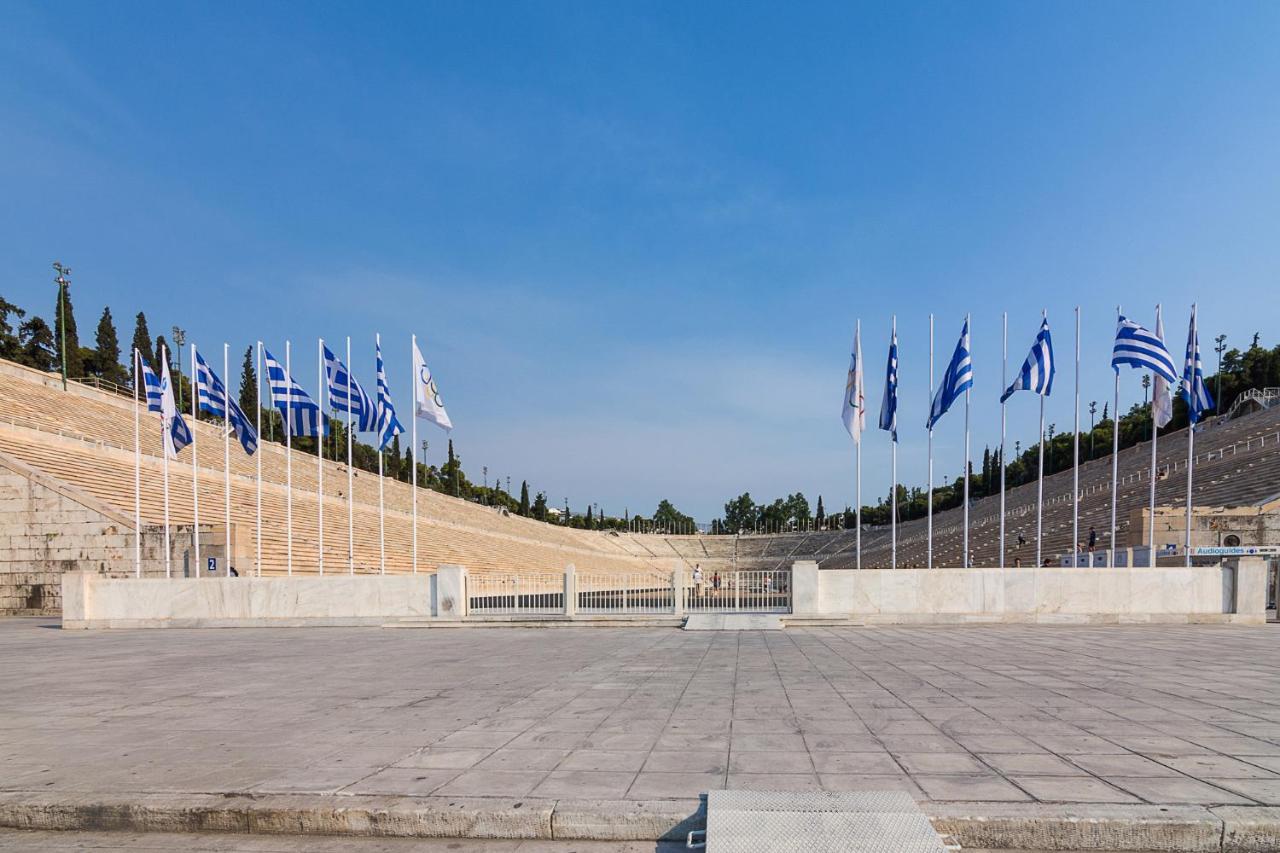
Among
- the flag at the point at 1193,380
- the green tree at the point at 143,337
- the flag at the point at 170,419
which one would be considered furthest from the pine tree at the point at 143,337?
the flag at the point at 1193,380

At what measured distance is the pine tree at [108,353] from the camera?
66.0m

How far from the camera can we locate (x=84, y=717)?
7336 mm

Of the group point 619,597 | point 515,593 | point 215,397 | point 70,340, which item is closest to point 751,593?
point 619,597

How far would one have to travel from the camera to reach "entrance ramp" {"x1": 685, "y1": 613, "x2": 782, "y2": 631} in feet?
53.7

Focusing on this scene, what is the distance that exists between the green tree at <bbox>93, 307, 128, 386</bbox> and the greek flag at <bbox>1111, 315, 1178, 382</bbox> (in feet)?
261

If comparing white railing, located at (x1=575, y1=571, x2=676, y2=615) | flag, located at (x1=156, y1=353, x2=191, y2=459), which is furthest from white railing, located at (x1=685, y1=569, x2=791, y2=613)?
flag, located at (x1=156, y1=353, x2=191, y2=459)

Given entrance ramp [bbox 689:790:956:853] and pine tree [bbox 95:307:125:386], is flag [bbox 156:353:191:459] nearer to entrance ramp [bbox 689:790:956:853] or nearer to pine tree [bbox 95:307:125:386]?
entrance ramp [bbox 689:790:956:853]

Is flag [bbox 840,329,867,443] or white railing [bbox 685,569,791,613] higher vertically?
flag [bbox 840,329,867,443]

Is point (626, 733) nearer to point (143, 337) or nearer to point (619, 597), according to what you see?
point (619, 597)

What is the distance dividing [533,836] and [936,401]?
18.0 metres

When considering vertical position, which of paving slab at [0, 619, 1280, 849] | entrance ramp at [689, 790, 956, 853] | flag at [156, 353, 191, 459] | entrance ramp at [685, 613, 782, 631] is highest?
flag at [156, 353, 191, 459]

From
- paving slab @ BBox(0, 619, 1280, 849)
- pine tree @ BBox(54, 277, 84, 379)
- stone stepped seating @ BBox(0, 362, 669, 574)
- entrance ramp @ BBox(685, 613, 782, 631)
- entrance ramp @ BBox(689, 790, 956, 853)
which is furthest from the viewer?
pine tree @ BBox(54, 277, 84, 379)

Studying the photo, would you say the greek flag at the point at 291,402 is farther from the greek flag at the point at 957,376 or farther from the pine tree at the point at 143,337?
the pine tree at the point at 143,337

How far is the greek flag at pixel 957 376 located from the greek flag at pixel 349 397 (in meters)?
16.9
